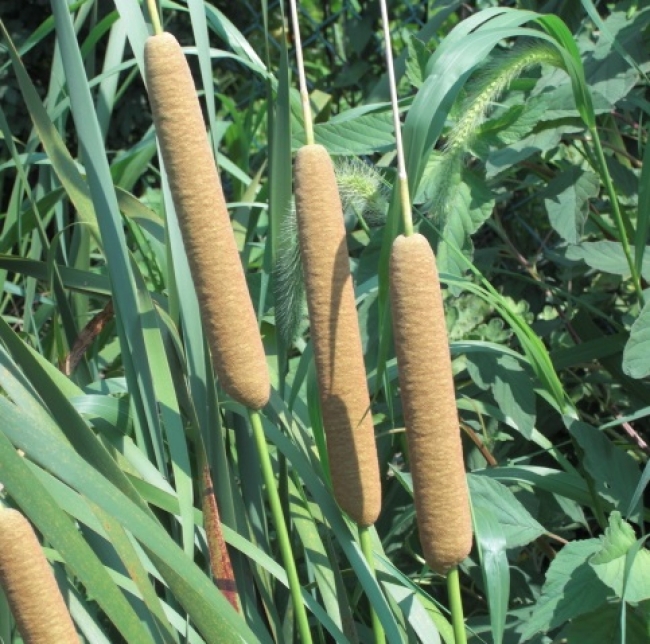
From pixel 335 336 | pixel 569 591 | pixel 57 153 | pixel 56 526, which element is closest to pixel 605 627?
pixel 569 591

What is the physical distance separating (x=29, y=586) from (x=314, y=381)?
1.28ft

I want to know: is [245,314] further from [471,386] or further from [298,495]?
[471,386]

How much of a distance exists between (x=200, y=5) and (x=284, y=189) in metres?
0.18

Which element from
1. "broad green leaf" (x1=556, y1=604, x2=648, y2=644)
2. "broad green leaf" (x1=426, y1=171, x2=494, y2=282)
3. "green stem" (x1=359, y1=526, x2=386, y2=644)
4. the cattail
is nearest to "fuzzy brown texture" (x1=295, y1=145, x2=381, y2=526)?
"green stem" (x1=359, y1=526, x2=386, y2=644)

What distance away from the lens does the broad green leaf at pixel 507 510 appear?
120cm

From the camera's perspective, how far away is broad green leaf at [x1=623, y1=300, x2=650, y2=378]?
1197mm

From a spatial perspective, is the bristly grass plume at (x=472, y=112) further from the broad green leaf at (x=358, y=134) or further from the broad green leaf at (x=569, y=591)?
the broad green leaf at (x=569, y=591)

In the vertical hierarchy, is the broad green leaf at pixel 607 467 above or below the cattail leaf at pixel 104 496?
below

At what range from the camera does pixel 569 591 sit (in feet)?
3.70

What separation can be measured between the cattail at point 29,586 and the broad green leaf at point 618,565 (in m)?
0.55

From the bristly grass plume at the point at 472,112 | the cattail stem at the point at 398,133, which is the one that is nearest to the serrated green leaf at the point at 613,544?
the bristly grass plume at the point at 472,112

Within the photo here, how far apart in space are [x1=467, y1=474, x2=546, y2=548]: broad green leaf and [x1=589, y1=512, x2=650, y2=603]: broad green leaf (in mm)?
136

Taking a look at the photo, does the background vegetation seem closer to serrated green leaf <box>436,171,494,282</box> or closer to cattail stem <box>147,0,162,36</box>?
serrated green leaf <box>436,171,494,282</box>

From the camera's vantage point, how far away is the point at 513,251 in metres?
1.71
